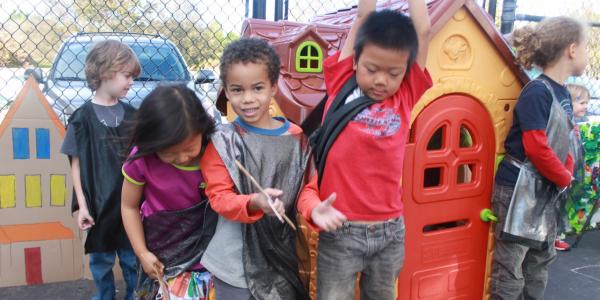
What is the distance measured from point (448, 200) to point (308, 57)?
90 centimetres

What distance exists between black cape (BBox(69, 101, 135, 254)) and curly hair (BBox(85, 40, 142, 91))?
0.49 ft

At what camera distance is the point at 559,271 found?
3.19m

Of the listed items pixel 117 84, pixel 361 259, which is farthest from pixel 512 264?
pixel 117 84

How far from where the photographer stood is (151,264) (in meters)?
1.45

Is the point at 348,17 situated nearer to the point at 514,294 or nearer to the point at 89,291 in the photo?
the point at 514,294

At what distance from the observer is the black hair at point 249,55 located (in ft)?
4.53

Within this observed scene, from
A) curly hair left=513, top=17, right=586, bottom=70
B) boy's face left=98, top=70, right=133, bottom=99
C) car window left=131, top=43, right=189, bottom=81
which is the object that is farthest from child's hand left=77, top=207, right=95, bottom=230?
car window left=131, top=43, right=189, bottom=81

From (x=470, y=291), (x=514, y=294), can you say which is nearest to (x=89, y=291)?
(x=470, y=291)

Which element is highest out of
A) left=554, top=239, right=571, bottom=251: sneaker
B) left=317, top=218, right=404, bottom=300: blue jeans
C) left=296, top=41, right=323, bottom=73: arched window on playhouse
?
left=296, top=41, right=323, bottom=73: arched window on playhouse

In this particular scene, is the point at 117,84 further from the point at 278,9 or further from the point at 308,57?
the point at 278,9

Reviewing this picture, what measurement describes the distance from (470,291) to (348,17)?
158cm

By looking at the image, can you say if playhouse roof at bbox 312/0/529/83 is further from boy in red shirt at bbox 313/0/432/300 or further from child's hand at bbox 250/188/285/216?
child's hand at bbox 250/188/285/216

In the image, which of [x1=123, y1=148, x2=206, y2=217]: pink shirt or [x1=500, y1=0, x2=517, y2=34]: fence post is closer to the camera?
[x1=123, y1=148, x2=206, y2=217]: pink shirt

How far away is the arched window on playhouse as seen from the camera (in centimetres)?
211
